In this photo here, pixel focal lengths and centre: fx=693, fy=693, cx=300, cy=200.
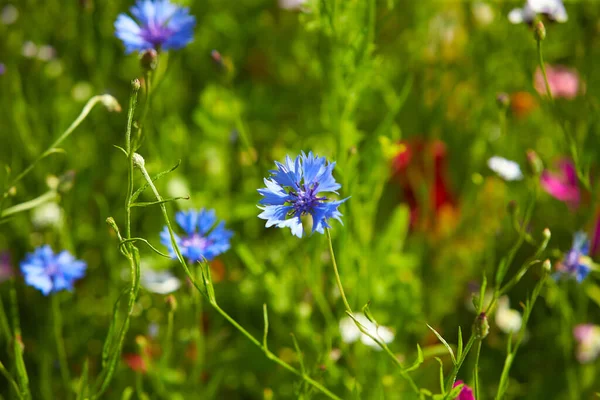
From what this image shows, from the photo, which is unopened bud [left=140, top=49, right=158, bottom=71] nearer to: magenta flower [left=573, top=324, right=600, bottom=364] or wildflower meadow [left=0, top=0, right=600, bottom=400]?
wildflower meadow [left=0, top=0, right=600, bottom=400]

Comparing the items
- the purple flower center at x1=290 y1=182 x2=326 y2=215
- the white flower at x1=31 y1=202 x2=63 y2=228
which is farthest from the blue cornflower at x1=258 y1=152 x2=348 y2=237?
the white flower at x1=31 y1=202 x2=63 y2=228

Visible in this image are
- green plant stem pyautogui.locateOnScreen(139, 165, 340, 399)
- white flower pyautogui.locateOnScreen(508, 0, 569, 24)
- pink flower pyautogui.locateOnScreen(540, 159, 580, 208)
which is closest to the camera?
green plant stem pyautogui.locateOnScreen(139, 165, 340, 399)

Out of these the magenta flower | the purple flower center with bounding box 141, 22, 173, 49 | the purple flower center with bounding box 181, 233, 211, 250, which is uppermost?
the purple flower center with bounding box 141, 22, 173, 49

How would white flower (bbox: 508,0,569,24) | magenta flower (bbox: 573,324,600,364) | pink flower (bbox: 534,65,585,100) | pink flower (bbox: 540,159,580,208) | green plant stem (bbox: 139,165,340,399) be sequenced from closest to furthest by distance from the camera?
green plant stem (bbox: 139,165,340,399) < white flower (bbox: 508,0,569,24) < magenta flower (bbox: 573,324,600,364) < pink flower (bbox: 540,159,580,208) < pink flower (bbox: 534,65,585,100)

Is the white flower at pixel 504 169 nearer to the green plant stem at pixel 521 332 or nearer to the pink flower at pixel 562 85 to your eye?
the green plant stem at pixel 521 332

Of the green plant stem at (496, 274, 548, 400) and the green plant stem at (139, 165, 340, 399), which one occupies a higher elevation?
the green plant stem at (139, 165, 340, 399)

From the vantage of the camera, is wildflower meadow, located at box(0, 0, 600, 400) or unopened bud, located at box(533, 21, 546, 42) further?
wildflower meadow, located at box(0, 0, 600, 400)

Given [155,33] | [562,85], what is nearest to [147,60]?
[155,33]

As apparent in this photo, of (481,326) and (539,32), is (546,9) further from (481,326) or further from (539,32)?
(481,326)

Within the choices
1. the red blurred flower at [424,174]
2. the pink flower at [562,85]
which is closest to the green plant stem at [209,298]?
the red blurred flower at [424,174]
